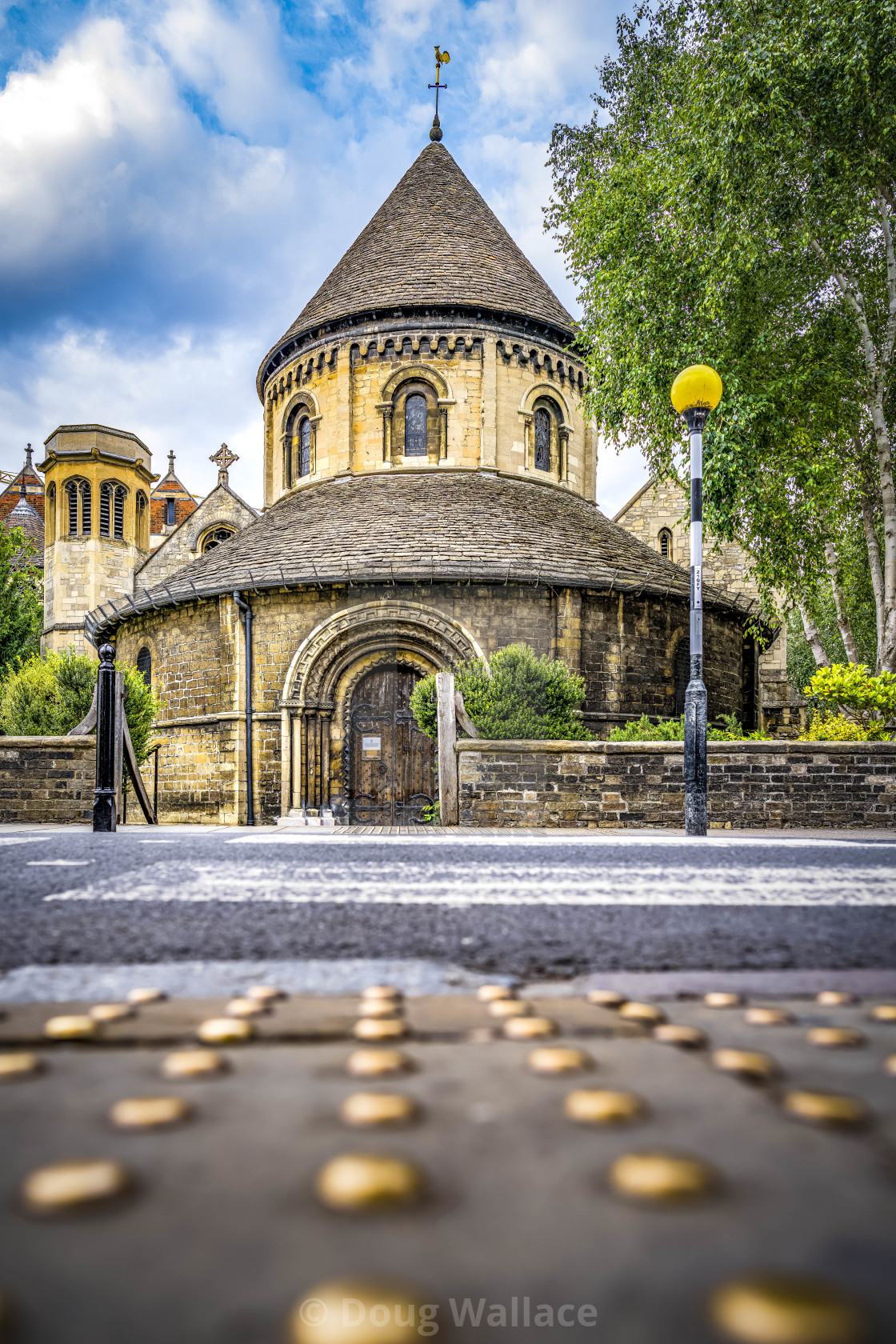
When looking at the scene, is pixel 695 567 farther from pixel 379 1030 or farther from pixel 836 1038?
pixel 379 1030

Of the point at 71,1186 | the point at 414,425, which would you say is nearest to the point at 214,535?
the point at 414,425

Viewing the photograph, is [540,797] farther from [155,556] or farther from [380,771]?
[155,556]

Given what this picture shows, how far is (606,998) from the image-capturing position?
1.72 meters

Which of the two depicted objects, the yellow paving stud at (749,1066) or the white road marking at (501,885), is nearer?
the yellow paving stud at (749,1066)

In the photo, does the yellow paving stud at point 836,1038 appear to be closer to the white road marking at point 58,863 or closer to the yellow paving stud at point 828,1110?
the yellow paving stud at point 828,1110

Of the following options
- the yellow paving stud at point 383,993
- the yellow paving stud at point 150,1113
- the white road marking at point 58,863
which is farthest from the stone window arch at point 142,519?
the yellow paving stud at point 150,1113

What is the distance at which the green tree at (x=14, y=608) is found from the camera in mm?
28688

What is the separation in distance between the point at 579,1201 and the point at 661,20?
78.4 ft

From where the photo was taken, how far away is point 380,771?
18156 millimetres

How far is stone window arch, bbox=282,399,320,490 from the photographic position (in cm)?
2400

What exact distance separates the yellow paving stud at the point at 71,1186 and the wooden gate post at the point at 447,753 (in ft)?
33.8

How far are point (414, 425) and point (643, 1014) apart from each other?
72.7ft

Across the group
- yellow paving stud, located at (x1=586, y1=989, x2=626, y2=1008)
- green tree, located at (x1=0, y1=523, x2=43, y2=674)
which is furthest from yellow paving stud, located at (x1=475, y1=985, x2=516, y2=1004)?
green tree, located at (x1=0, y1=523, x2=43, y2=674)

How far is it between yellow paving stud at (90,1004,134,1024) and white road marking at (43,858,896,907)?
145 centimetres
